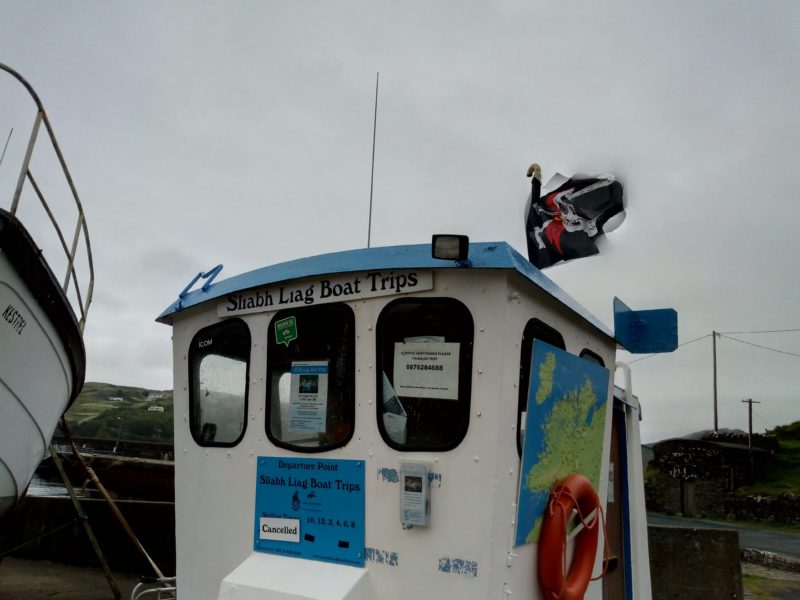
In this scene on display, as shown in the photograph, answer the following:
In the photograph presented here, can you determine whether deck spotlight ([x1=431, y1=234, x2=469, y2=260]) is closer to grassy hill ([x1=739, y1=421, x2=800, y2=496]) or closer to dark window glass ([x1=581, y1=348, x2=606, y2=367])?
dark window glass ([x1=581, y1=348, x2=606, y2=367])

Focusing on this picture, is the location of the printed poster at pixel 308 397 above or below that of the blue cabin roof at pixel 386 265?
below

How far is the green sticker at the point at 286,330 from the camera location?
11.1 feet

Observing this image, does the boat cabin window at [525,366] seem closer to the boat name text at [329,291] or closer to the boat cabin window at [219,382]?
the boat name text at [329,291]

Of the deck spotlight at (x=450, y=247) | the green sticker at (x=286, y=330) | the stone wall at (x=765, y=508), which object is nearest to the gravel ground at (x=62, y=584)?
the green sticker at (x=286, y=330)

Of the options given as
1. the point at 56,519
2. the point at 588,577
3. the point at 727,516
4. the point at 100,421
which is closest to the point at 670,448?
the point at 727,516

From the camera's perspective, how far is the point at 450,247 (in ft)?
9.02

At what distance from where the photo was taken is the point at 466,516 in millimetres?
2744

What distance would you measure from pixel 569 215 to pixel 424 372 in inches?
73.0

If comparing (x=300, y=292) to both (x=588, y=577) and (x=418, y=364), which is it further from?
(x=588, y=577)

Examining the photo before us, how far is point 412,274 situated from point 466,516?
3.55ft

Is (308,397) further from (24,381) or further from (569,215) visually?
(24,381)

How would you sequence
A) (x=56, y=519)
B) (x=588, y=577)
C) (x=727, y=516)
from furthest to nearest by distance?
1. (x=727, y=516)
2. (x=56, y=519)
3. (x=588, y=577)

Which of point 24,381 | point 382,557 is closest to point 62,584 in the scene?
point 24,381

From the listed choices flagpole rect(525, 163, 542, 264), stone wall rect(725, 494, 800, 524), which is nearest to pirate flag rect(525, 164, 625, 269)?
flagpole rect(525, 163, 542, 264)
